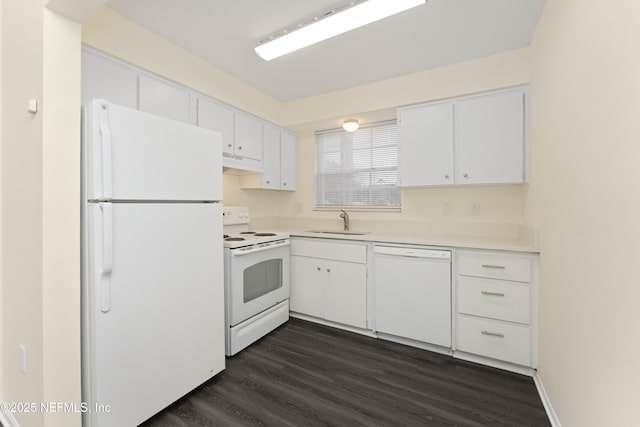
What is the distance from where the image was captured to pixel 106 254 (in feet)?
4.33

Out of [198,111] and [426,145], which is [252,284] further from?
[426,145]

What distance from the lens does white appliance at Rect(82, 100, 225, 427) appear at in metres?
1.32

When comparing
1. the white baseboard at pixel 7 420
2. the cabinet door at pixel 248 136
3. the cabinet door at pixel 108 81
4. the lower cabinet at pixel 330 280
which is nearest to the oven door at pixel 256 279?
the lower cabinet at pixel 330 280

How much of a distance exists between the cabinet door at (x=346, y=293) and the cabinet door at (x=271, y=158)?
123 centimetres

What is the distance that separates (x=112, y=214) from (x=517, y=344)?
8.90 feet

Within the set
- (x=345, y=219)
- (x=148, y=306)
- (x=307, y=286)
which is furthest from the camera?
(x=345, y=219)

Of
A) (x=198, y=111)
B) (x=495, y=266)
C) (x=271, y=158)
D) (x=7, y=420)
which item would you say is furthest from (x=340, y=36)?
(x=7, y=420)

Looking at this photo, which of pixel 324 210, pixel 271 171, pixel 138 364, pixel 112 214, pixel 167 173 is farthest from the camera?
pixel 324 210

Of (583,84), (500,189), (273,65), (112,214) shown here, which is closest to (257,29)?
(273,65)

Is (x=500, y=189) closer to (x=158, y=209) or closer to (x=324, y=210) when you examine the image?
(x=324, y=210)

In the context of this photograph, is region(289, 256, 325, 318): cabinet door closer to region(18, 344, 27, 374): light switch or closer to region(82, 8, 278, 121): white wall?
region(82, 8, 278, 121): white wall

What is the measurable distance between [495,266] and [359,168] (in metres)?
1.87

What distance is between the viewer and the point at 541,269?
6.15ft

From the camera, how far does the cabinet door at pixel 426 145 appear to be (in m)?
2.54
